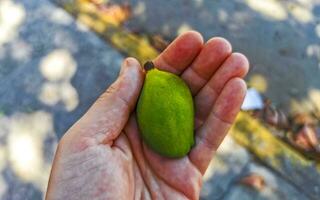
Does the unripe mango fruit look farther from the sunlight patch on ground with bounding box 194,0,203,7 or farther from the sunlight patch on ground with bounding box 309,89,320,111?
the sunlight patch on ground with bounding box 194,0,203,7

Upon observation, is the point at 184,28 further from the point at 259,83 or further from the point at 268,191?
the point at 268,191

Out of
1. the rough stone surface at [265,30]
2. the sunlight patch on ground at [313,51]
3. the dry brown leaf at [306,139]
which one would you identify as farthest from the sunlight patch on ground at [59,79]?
the sunlight patch on ground at [313,51]

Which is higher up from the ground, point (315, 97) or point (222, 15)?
point (222, 15)

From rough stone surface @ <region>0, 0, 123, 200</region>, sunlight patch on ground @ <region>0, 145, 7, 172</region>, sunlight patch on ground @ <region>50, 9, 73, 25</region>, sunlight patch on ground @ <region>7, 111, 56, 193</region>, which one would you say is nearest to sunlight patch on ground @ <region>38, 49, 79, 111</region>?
rough stone surface @ <region>0, 0, 123, 200</region>

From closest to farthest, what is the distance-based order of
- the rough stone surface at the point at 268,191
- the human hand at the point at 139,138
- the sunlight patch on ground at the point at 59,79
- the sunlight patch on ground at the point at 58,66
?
the human hand at the point at 139,138 < the rough stone surface at the point at 268,191 < the sunlight patch on ground at the point at 59,79 < the sunlight patch on ground at the point at 58,66

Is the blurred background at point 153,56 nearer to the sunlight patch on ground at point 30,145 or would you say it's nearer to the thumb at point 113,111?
the sunlight patch on ground at point 30,145

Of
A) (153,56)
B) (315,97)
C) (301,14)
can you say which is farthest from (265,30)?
(153,56)

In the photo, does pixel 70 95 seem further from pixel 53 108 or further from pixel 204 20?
pixel 204 20
